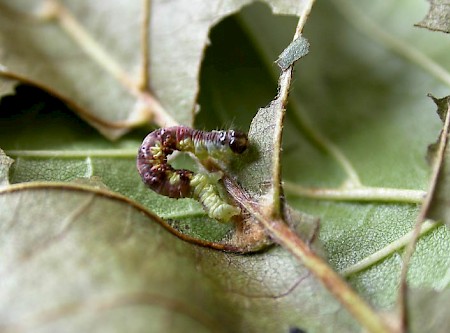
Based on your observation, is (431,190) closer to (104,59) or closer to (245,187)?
(245,187)

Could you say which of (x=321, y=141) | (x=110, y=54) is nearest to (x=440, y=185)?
(x=321, y=141)

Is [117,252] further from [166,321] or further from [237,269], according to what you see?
[237,269]

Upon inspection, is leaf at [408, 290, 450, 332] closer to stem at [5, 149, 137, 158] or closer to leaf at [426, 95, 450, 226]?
leaf at [426, 95, 450, 226]

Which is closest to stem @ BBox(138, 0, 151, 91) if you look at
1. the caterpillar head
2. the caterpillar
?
the caterpillar

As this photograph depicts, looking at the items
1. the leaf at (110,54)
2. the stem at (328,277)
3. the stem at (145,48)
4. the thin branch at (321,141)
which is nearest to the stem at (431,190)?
the stem at (328,277)

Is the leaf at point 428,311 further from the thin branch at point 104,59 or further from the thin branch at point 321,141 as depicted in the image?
the thin branch at point 104,59

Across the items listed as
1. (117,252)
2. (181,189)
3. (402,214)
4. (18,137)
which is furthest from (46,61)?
(402,214)

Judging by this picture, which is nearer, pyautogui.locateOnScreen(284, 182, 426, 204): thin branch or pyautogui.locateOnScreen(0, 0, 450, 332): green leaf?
pyautogui.locateOnScreen(0, 0, 450, 332): green leaf
